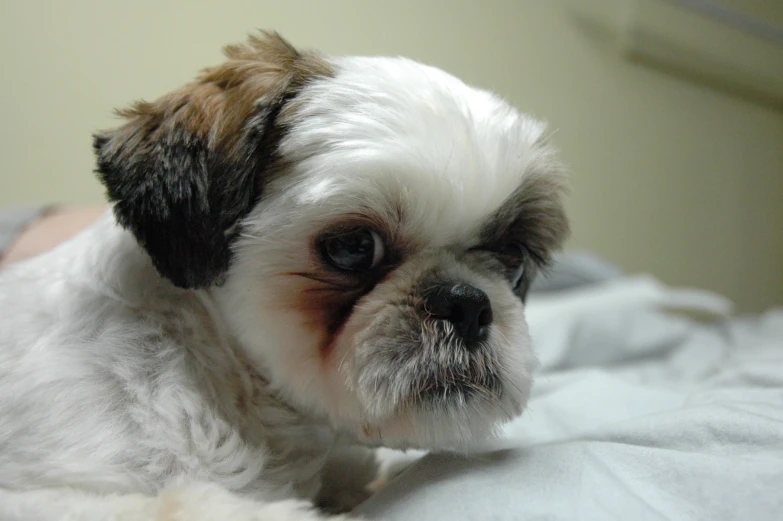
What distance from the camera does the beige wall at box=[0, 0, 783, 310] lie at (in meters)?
1.95

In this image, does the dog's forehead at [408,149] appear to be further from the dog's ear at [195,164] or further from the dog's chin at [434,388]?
the dog's chin at [434,388]

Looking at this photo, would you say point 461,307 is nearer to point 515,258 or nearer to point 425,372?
point 425,372

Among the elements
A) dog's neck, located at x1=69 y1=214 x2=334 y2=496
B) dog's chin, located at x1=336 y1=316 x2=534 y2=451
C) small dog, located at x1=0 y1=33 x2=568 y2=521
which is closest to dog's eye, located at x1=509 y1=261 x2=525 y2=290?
small dog, located at x1=0 y1=33 x2=568 y2=521

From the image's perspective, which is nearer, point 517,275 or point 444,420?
point 444,420

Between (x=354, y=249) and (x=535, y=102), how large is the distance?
7.25 ft

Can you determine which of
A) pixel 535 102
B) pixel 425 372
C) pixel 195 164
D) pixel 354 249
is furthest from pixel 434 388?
pixel 535 102

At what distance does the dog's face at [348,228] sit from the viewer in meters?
0.76

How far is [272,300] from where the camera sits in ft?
2.62

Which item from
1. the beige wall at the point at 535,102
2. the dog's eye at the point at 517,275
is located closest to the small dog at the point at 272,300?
the dog's eye at the point at 517,275

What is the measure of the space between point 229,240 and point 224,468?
30 cm

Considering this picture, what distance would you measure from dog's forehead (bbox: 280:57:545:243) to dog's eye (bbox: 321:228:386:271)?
0.04 m

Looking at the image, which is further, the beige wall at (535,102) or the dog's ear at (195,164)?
the beige wall at (535,102)

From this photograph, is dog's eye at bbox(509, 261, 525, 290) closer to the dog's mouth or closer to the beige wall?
the dog's mouth

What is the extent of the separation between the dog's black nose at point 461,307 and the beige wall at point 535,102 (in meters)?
1.46
